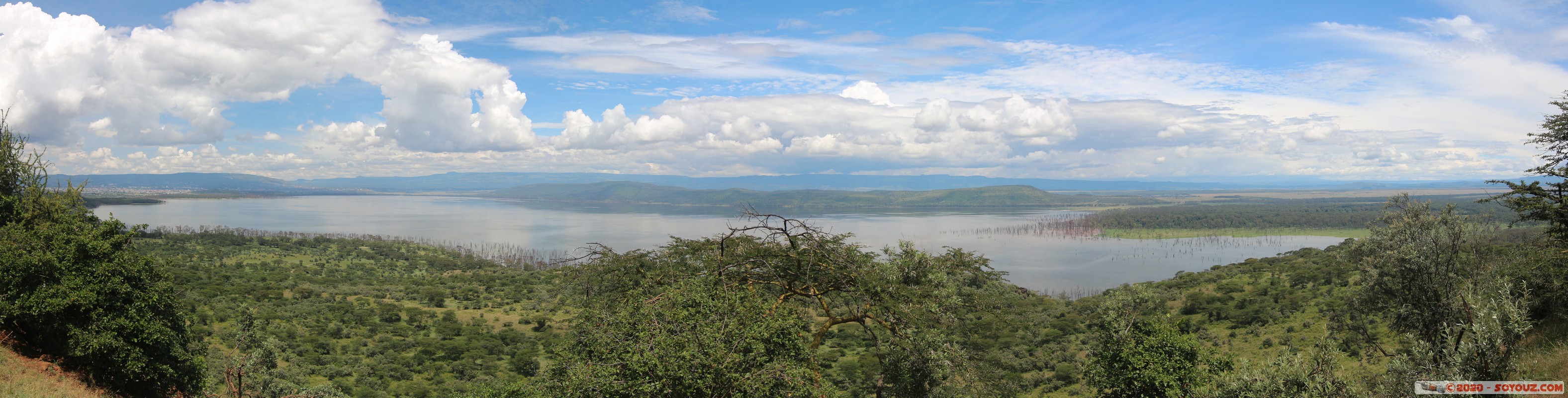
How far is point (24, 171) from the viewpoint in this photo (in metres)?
23.6

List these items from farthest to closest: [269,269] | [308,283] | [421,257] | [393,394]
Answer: [421,257], [269,269], [308,283], [393,394]

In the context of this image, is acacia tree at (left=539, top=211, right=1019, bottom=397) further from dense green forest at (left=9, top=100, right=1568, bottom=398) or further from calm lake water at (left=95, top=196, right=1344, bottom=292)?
calm lake water at (left=95, top=196, right=1344, bottom=292)

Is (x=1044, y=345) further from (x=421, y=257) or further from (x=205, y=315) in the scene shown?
(x=421, y=257)

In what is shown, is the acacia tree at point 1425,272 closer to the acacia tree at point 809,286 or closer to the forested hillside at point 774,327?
the forested hillside at point 774,327

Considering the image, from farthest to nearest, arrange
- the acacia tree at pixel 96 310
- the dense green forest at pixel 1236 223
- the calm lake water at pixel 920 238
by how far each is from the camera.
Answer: the dense green forest at pixel 1236 223 → the calm lake water at pixel 920 238 → the acacia tree at pixel 96 310

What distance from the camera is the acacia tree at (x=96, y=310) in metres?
14.1

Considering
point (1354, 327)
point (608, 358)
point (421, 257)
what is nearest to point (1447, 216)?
point (1354, 327)

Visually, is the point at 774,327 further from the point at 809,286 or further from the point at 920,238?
the point at 920,238

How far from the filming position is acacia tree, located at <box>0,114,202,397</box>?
46.1ft

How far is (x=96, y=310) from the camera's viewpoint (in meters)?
14.4

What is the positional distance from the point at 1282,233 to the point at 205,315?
569ft

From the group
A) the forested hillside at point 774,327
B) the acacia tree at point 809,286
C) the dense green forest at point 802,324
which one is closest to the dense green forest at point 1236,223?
the forested hillside at point 774,327

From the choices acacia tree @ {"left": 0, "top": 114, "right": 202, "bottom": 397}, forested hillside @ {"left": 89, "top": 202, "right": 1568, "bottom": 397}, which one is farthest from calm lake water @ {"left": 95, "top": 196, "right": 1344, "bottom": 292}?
acacia tree @ {"left": 0, "top": 114, "right": 202, "bottom": 397}

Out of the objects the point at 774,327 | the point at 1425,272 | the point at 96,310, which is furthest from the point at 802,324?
the point at 96,310
